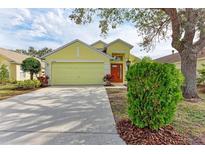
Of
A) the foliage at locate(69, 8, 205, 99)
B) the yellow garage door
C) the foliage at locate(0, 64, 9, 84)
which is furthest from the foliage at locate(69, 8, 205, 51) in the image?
the foliage at locate(0, 64, 9, 84)

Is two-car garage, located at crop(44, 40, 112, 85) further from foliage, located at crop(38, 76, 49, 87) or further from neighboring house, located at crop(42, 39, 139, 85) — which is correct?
foliage, located at crop(38, 76, 49, 87)

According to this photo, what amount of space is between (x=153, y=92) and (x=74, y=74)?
1608cm

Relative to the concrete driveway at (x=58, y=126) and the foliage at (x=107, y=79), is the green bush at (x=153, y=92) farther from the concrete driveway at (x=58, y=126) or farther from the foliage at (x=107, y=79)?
the foliage at (x=107, y=79)

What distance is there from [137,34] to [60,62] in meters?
8.68

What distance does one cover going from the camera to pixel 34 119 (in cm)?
643

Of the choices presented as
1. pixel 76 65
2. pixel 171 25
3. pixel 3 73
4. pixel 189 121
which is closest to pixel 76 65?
pixel 76 65

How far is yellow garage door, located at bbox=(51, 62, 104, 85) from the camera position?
20141 millimetres

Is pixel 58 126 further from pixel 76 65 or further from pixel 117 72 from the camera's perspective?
pixel 117 72

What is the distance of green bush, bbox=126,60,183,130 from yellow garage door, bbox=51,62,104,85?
50.5ft

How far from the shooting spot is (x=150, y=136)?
4.72 m

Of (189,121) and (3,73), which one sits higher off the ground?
(3,73)

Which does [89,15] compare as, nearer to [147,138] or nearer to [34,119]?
[34,119]

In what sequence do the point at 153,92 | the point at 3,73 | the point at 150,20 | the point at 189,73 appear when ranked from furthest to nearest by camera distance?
the point at 3,73, the point at 150,20, the point at 189,73, the point at 153,92
